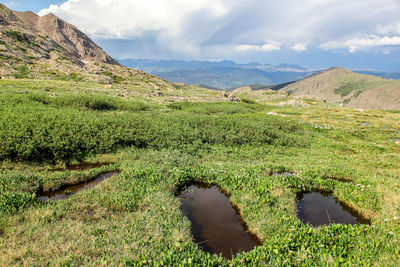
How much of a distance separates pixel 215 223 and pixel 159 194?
114 inches

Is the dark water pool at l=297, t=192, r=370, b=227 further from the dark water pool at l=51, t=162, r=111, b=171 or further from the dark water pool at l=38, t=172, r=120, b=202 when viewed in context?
the dark water pool at l=51, t=162, r=111, b=171

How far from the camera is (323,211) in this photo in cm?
978

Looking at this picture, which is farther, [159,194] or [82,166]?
[82,166]

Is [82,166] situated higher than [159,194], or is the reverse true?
[159,194]

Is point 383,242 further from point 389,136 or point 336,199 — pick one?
point 389,136

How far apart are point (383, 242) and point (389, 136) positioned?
3053 cm

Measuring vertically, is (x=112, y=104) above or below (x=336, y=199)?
above

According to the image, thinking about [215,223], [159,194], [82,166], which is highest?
[159,194]

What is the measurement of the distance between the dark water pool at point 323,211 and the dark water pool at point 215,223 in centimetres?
299

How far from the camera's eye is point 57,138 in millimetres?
13984

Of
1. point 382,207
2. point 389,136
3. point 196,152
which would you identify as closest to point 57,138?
point 196,152

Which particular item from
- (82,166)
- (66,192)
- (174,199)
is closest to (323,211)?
(174,199)

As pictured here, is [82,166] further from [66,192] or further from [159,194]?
[159,194]

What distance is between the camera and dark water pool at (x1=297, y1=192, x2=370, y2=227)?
358 inches
